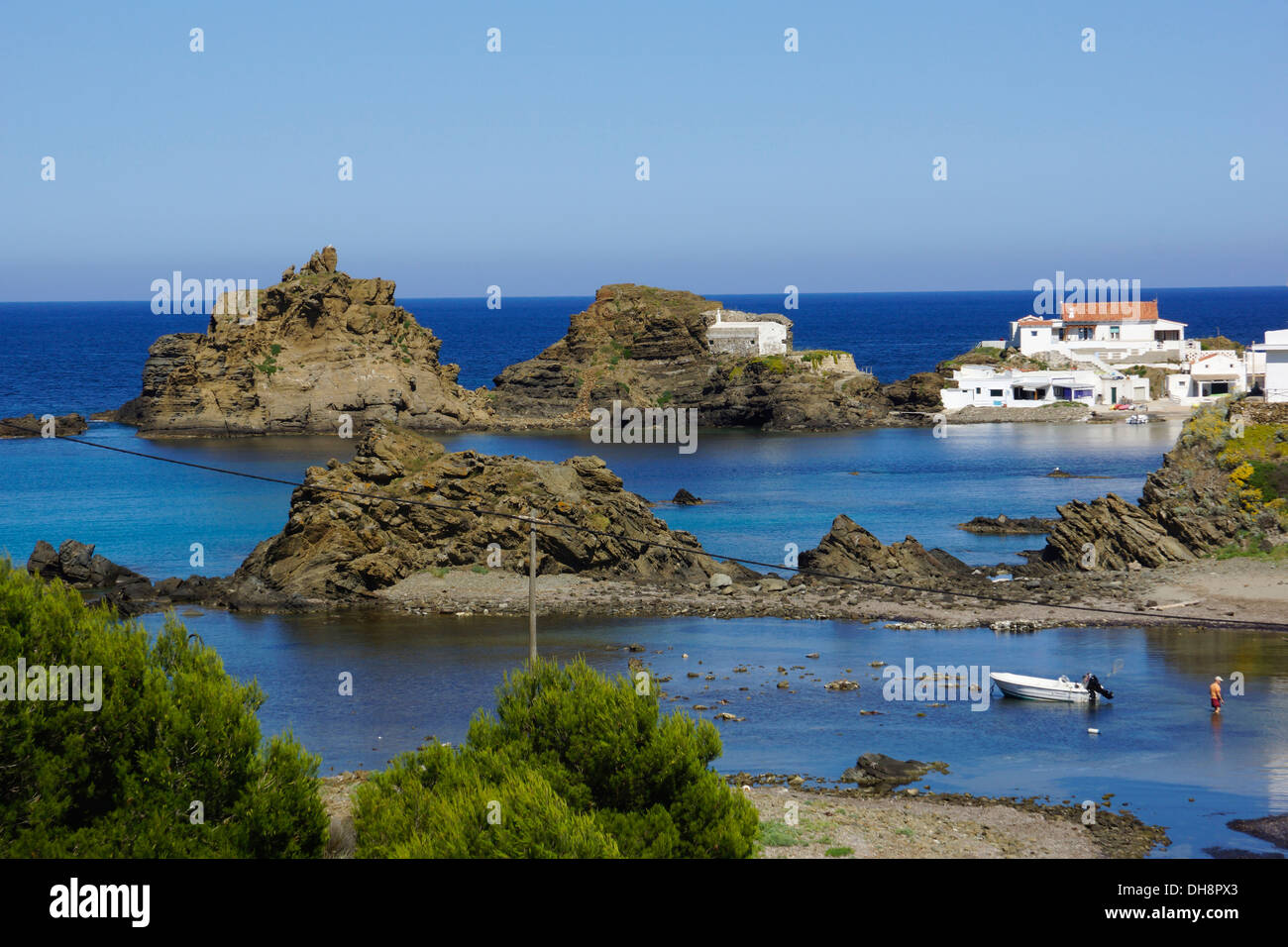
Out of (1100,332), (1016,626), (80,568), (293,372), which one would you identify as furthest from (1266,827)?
(1100,332)

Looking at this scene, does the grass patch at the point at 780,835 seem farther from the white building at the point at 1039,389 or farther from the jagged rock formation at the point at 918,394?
the white building at the point at 1039,389

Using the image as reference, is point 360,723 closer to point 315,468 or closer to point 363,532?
point 363,532

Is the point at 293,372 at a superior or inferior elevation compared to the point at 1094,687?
superior

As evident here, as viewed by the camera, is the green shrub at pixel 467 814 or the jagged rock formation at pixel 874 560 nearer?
the green shrub at pixel 467 814

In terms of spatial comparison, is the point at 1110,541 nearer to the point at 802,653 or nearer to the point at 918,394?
the point at 802,653

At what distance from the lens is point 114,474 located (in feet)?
234

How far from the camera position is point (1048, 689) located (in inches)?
1108

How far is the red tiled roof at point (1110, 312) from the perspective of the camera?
107562 mm

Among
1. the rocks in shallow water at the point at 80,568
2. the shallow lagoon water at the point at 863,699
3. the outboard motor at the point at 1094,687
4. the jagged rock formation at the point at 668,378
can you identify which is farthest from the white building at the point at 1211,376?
the rocks in shallow water at the point at 80,568

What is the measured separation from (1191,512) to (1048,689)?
18683 mm

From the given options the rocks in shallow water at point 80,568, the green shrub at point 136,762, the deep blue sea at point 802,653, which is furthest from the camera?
the rocks in shallow water at point 80,568

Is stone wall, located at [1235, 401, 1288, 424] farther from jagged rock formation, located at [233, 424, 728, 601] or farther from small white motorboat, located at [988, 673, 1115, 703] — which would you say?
small white motorboat, located at [988, 673, 1115, 703]

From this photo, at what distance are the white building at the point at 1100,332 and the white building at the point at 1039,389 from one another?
6024mm

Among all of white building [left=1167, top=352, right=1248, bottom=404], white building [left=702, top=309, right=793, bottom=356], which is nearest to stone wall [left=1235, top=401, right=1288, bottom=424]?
white building [left=1167, top=352, right=1248, bottom=404]
